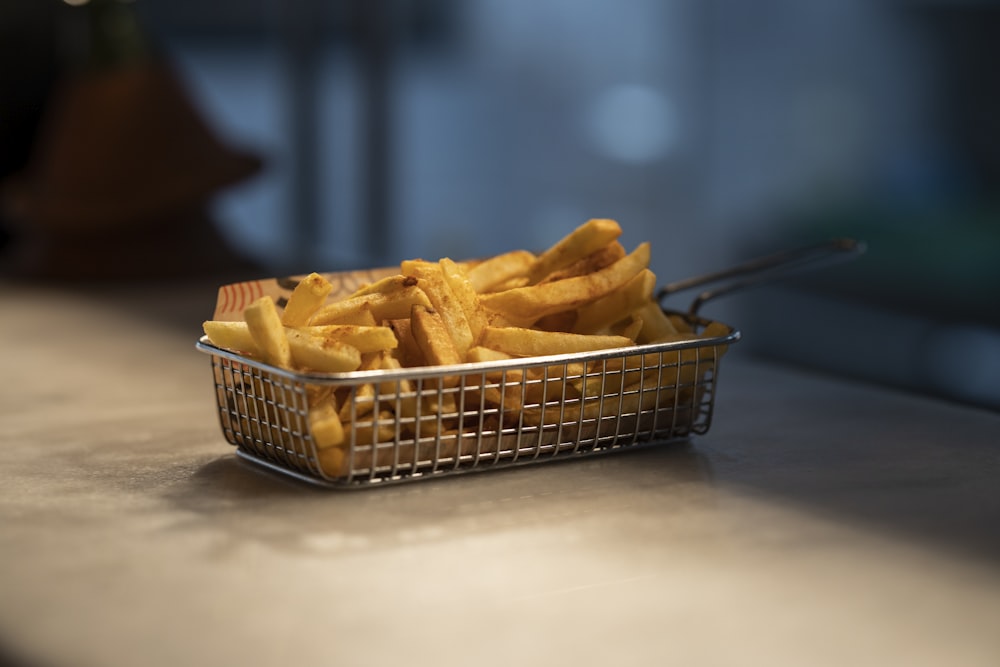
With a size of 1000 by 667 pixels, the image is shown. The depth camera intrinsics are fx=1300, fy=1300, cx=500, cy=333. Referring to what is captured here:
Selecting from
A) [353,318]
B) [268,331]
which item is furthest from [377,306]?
[268,331]

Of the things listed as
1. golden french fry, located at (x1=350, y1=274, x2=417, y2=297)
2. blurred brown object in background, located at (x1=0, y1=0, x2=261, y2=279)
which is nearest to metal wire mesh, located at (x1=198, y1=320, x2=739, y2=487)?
golden french fry, located at (x1=350, y1=274, x2=417, y2=297)

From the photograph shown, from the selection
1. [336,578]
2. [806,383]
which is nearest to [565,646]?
[336,578]

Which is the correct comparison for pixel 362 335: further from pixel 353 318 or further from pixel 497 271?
pixel 497 271

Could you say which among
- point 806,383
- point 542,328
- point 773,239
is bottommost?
point 773,239

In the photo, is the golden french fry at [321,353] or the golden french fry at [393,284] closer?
the golden french fry at [321,353]

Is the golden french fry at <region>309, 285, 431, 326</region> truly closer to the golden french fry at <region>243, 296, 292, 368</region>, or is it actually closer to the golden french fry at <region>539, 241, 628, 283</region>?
the golden french fry at <region>243, 296, 292, 368</region>

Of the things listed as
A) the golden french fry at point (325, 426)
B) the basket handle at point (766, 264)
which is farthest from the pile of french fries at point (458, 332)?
the basket handle at point (766, 264)

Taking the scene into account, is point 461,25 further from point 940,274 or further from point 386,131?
point 940,274

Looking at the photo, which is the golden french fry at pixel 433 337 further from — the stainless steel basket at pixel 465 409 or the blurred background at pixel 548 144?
the blurred background at pixel 548 144
